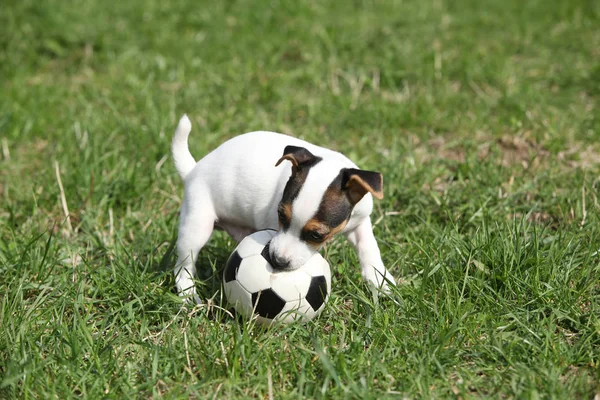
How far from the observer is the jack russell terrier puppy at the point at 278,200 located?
11.9 feet

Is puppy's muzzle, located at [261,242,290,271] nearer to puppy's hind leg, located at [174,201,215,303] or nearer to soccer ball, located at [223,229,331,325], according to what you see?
soccer ball, located at [223,229,331,325]

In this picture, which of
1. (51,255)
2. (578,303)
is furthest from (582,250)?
(51,255)

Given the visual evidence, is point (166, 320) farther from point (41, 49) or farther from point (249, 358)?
point (41, 49)

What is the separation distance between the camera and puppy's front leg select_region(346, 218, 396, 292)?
4176 mm

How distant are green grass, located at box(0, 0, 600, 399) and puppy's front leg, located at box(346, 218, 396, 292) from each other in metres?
0.10

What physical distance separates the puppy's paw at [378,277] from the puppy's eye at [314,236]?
569mm

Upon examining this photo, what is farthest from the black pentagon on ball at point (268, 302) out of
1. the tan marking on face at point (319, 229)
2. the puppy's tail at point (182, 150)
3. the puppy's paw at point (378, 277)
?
the puppy's tail at point (182, 150)

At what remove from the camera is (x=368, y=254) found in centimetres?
420

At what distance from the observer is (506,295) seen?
4.07 m

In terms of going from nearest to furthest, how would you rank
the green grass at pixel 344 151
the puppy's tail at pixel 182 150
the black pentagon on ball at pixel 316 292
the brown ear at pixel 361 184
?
1. the brown ear at pixel 361 184
2. the green grass at pixel 344 151
3. the black pentagon on ball at pixel 316 292
4. the puppy's tail at pixel 182 150

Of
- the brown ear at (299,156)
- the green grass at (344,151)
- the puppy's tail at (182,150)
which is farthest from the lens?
the puppy's tail at (182,150)

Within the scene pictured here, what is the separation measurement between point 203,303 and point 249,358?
0.74m

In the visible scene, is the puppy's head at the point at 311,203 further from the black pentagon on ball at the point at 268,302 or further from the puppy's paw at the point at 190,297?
the puppy's paw at the point at 190,297

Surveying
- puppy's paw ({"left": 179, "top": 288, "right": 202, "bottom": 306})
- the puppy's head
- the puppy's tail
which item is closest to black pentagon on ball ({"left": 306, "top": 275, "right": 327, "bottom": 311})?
the puppy's head
